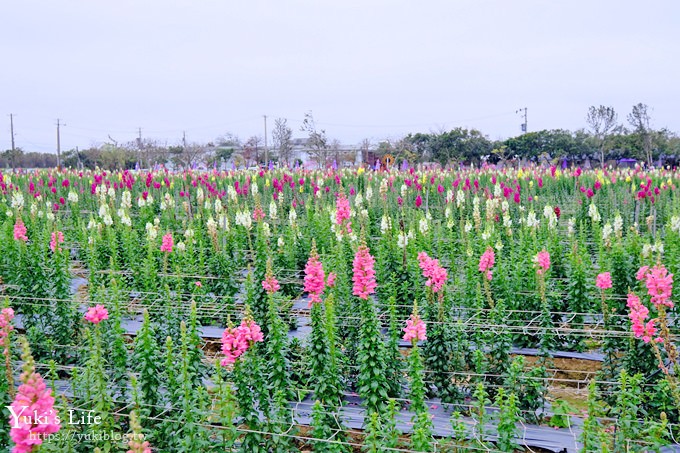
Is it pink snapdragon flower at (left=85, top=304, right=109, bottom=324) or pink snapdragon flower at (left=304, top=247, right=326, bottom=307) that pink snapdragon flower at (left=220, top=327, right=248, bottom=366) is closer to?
pink snapdragon flower at (left=304, top=247, right=326, bottom=307)

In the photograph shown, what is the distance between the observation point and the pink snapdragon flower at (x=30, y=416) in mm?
2762

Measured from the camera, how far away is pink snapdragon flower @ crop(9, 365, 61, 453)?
276cm

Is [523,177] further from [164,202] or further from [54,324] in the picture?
[54,324]

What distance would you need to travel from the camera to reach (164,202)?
11.9 meters

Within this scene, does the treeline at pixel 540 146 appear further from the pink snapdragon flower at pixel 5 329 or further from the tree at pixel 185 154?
the pink snapdragon flower at pixel 5 329

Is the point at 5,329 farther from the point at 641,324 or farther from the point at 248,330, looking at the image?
the point at 641,324

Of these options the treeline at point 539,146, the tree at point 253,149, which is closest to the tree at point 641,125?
the treeline at point 539,146

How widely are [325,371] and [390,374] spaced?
0.58 m

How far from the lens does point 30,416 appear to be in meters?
2.78

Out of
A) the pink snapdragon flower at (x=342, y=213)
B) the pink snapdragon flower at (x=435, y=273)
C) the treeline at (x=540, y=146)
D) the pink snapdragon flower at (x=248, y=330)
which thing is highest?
the treeline at (x=540, y=146)

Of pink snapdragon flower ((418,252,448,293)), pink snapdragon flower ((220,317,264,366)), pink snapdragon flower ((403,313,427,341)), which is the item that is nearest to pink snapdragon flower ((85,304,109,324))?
pink snapdragon flower ((220,317,264,366))

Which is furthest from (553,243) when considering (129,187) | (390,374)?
(129,187)

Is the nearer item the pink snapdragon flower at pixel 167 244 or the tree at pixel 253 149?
the pink snapdragon flower at pixel 167 244

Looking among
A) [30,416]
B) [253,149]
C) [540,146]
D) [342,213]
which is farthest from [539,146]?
[30,416]
